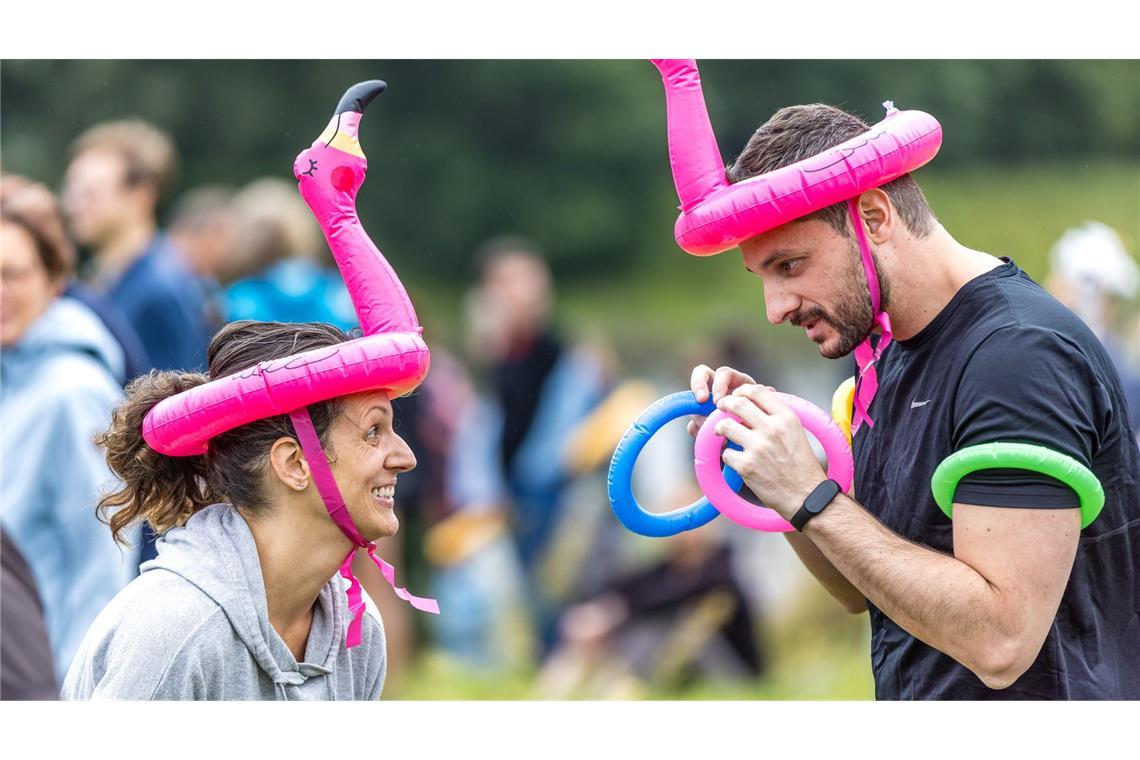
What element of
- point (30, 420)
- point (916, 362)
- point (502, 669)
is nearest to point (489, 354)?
point (502, 669)

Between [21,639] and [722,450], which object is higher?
[722,450]

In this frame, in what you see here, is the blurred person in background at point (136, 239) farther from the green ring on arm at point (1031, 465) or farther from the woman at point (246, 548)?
the green ring on arm at point (1031, 465)

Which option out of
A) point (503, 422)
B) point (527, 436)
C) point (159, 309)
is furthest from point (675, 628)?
point (159, 309)

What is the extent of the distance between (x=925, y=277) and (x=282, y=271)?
5.21m

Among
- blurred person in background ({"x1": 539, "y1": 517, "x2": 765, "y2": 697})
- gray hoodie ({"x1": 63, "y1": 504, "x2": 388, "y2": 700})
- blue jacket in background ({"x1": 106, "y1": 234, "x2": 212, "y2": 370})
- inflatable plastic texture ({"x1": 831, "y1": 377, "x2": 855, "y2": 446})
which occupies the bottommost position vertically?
blurred person in background ({"x1": 539, "y1": 517, "x2": 765, "y2": 697})

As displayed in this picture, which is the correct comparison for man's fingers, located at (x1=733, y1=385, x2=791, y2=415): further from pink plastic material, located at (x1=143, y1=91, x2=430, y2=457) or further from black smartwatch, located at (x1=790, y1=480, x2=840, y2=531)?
pink plastic material, located at (x1=143, y1=91, x2=430, y2=457)

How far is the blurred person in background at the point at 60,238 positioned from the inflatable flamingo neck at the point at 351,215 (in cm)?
306

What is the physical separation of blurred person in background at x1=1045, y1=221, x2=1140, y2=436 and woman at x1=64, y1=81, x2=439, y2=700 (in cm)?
706

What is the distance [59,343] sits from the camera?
6.32 metres

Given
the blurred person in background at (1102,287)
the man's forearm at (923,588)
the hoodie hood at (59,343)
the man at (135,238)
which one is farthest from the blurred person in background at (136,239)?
the blurred person in background at (1102,287)

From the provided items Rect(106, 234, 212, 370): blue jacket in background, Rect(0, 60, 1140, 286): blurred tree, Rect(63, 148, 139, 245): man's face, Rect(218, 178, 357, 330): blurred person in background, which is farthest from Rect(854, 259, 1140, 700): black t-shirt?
Rect(0, 60, 1140, 286): blurred tree

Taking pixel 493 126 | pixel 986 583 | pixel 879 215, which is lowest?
pixel 986 583

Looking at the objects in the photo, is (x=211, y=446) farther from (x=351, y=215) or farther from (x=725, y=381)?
(x=725, y=381)

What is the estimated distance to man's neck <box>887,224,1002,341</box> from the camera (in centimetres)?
354
